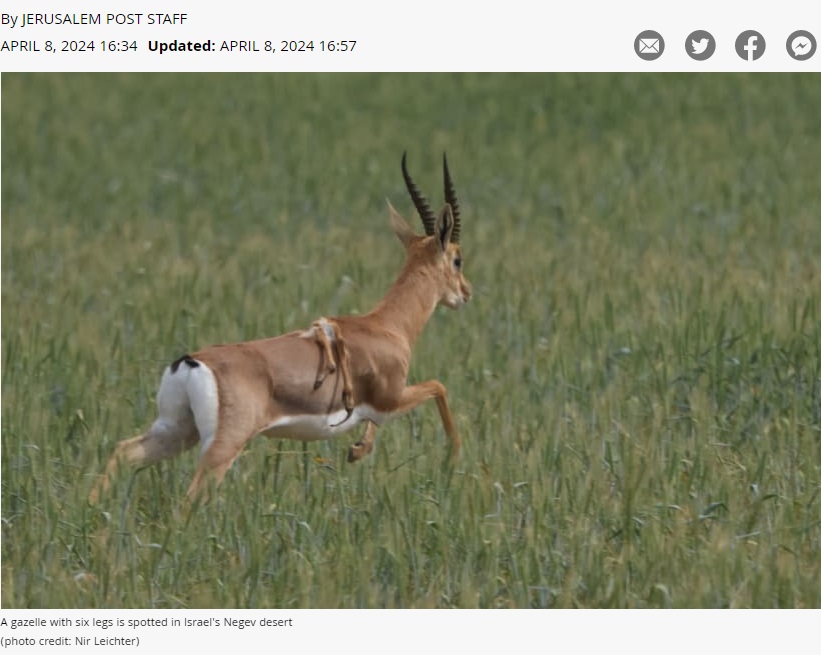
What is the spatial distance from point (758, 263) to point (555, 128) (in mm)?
6039

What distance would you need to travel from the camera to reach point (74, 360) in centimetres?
956

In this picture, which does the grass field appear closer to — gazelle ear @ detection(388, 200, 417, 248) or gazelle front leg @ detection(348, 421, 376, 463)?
gazelle front leg @ detection(348, 421, 376, 463)

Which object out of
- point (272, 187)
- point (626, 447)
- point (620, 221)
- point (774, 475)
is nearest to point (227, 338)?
point (626, 447)

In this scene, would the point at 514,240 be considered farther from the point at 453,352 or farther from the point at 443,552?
the point at 443,552

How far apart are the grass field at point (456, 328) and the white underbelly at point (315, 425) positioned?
132 mm

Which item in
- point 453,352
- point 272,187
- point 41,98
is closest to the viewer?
point 453,352
